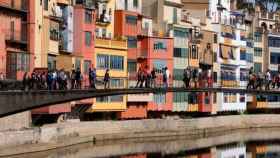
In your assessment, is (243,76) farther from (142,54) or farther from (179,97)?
(142,54)

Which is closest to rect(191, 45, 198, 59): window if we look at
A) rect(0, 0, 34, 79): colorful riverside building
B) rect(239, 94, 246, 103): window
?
rect(239, 94, 246, 103): window

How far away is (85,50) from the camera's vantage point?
3081 inches

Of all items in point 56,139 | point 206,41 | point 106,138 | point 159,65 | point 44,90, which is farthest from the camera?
point 206,41

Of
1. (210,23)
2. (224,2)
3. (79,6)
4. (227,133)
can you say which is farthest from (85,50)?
(224,2)

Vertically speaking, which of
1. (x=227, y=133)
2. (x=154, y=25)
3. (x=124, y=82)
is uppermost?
(x=154, y=25)

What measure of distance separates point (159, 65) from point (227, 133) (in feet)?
39.1

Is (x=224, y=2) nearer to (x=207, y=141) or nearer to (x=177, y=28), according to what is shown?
(x=177, y=28)

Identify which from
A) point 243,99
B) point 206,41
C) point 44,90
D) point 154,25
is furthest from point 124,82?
point 44,90

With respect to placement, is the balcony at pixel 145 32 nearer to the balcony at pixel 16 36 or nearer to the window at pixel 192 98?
the window at pixel 192 98

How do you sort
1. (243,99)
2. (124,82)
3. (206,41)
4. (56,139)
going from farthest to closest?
(243,99) → (206,41) → (124,82) → (56,139)

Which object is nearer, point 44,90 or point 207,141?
point 44,90

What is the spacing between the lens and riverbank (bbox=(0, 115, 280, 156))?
59.5 meters

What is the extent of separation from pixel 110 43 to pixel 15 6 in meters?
19.8

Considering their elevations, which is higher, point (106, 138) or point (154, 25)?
point (154, 25)
